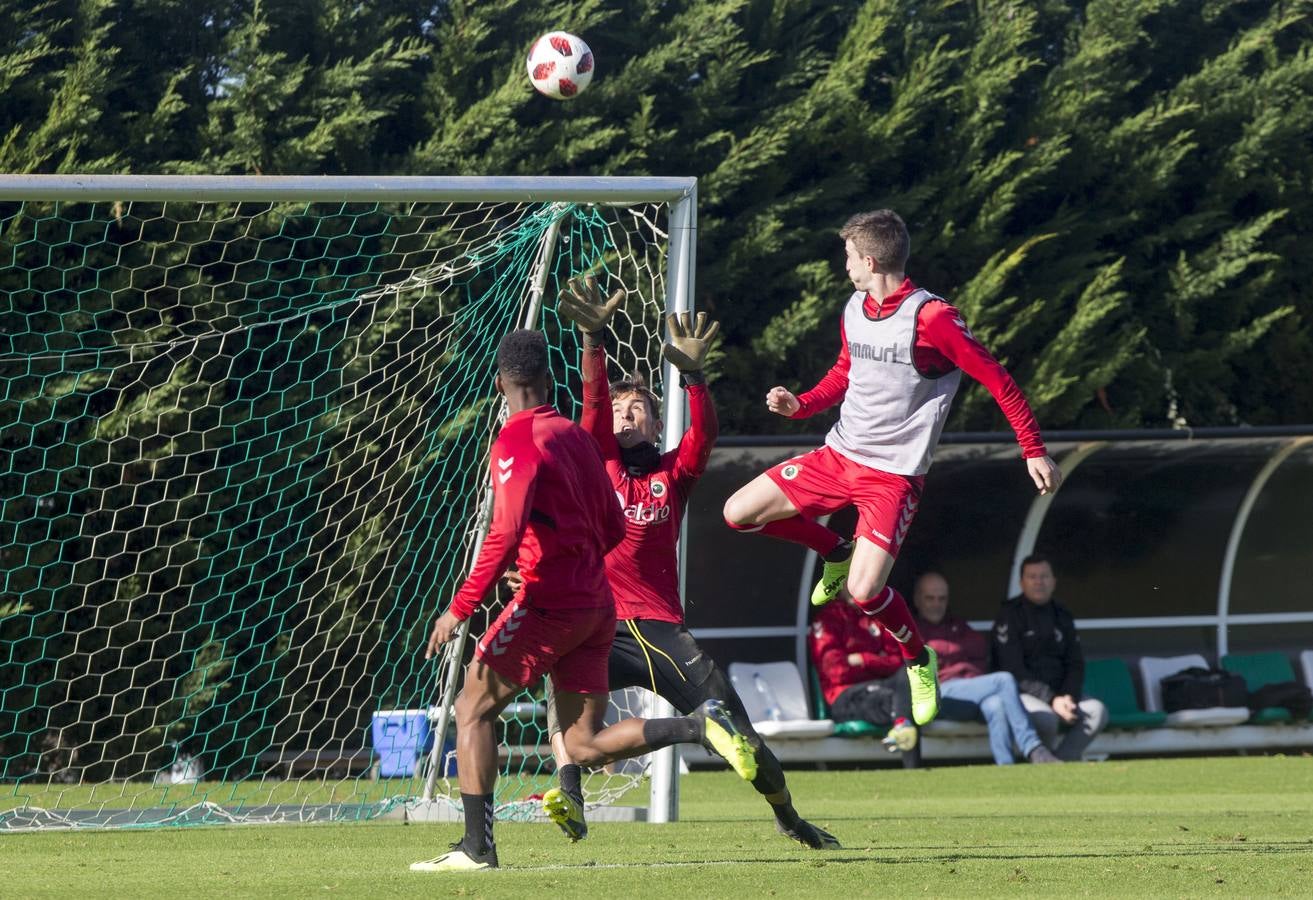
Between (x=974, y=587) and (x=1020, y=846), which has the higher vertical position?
(x=974, y=587)

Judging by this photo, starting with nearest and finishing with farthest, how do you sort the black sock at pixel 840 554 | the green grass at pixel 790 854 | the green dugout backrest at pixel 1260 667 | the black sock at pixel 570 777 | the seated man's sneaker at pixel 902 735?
the green grass at pixel 790 854 → the black sock at pixel 570 777 → the black sock at pixel 840 554 → the seated man's sneaker at pixel 902 735 → the green dugout backrest at pixel 1260 667

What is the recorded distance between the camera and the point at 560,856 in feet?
21.5

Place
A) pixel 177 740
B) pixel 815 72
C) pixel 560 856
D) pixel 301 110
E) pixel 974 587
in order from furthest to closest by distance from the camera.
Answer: pixel 974 587 → pixel 815 72 → pixel 301 110 → pixel 177 740 → pixel 560 856

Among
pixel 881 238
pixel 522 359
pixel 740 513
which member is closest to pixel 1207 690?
pixel 740 513

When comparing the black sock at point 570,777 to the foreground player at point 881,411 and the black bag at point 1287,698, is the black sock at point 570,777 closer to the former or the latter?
the foreground player at point 881,411

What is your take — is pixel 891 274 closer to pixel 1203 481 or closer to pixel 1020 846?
pixel 1020 846

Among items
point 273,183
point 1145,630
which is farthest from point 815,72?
point 273,183

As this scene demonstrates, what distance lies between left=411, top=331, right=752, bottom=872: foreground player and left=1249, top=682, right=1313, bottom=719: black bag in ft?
28.3

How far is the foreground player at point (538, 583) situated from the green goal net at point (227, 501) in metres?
3.45

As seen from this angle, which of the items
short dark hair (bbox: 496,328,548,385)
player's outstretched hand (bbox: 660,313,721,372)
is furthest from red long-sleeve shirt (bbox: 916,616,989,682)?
short dark hair (bbox: 496,328,548,385)

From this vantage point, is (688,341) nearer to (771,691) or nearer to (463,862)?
(463,862)

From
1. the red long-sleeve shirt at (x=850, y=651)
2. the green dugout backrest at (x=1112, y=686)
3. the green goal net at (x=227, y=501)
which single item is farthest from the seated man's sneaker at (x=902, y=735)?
the green goal net at (x=227, y=501)

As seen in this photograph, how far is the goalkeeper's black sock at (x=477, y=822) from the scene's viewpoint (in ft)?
19.2

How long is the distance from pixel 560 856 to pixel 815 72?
8.26 m
